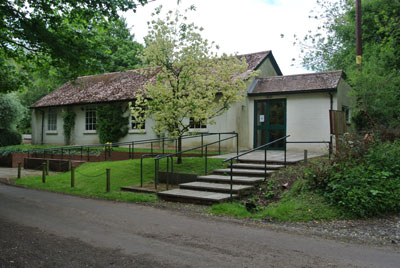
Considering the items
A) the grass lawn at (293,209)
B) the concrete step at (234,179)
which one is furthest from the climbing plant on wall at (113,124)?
the grass lawn at (293,209)

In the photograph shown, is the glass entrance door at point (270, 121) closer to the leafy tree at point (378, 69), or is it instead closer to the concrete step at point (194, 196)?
the leafy tree at point (378, 69)

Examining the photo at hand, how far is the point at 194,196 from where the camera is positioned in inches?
343

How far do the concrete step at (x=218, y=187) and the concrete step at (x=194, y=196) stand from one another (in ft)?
0.60

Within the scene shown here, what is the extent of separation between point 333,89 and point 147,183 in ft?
30.0

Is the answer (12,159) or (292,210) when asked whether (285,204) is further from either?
(12,159)

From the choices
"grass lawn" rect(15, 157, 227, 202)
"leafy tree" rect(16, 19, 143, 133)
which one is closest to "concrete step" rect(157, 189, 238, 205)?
"grass lawn" rect(15, 157, 227, 202)

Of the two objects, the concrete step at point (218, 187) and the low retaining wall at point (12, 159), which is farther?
the low retaining wall at point (12, 159)

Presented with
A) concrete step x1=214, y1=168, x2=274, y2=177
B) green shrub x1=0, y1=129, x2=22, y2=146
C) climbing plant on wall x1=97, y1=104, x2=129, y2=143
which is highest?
climbing plant on wall x1=97, y1=104, x2=129, y2=143

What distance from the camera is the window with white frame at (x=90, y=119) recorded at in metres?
22.9

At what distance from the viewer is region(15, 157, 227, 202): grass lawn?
10364 millimetres

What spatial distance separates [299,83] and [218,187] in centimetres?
889

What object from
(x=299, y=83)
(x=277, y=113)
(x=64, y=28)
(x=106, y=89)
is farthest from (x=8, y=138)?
(x=299, y=83)

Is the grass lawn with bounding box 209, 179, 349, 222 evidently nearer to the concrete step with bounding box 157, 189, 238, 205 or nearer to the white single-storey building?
the concrete step with bounding box 157, 189, 238, 205

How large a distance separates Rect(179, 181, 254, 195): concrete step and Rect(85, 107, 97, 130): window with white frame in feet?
48.1
